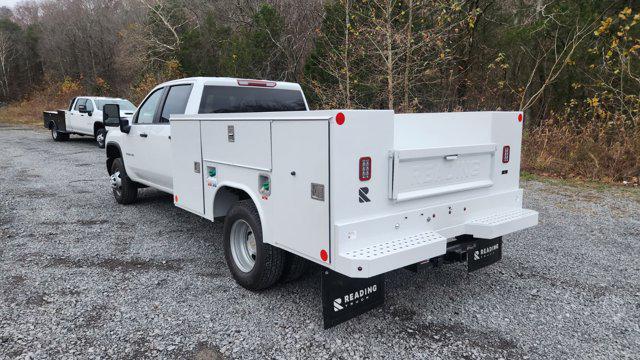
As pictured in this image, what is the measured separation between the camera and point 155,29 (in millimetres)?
29938

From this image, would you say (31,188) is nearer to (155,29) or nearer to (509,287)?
(509,287)

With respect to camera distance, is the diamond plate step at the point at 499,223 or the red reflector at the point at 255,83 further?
the red reflector at the point at 255,83

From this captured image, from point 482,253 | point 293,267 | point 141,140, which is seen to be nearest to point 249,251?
point 293,267

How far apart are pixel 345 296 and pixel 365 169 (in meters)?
0.92

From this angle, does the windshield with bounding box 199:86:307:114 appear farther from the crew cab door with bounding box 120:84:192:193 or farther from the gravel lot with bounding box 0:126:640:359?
the gravel lot with bounding box 0:126:640:359

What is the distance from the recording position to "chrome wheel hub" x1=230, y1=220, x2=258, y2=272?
413 centimetres

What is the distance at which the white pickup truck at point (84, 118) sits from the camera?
16.7m

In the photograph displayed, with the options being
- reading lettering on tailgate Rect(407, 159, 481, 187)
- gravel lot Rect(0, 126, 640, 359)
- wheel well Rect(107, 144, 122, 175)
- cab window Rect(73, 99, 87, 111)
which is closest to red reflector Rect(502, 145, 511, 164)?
reading lettering on tailgate Rect(407, 159, 481, 187)

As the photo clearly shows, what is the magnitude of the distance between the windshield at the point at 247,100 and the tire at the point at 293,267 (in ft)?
7.31

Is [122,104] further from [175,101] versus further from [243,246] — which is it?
[243,246]

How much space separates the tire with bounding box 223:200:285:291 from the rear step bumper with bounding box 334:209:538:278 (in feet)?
3.21

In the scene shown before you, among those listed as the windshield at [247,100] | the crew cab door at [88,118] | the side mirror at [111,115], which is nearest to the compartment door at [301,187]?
the windshield at [247,100]

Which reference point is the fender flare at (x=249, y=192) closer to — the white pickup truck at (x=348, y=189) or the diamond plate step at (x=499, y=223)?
the white pickup truck at (x=348, y=189)

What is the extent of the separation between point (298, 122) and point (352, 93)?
11.5 meters
